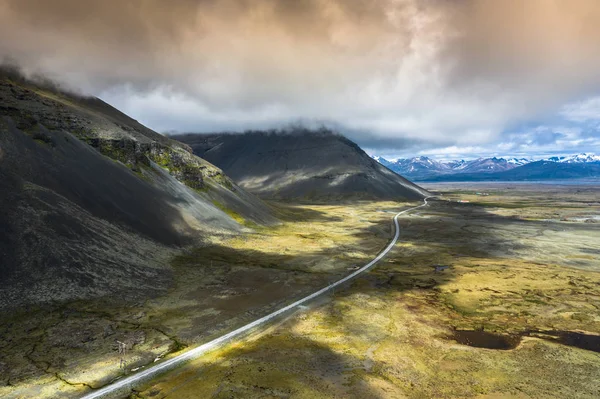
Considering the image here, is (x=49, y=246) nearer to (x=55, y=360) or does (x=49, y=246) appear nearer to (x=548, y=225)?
(x=55, y=360)

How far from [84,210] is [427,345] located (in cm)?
4637

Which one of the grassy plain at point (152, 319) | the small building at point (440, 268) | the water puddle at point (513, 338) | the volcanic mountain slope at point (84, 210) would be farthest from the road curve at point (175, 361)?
the small building at point (440, 268)

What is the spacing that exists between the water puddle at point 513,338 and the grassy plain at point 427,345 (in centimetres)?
8

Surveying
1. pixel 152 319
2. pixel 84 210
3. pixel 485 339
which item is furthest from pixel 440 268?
pixel 84 210

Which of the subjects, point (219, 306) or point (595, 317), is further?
point (219, 306)

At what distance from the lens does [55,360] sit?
20.9 m

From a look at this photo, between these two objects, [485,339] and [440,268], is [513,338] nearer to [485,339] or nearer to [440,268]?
[485,339]

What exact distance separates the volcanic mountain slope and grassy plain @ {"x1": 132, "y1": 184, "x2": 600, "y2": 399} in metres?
19.0

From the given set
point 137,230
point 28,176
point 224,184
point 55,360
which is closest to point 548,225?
point 224,184

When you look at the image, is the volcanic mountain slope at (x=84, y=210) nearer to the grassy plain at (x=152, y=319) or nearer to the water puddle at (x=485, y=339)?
the grassy plain at (x=152, y=319)

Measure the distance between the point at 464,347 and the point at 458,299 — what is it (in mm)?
11872

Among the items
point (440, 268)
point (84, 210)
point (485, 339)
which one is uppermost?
point (84, 210)

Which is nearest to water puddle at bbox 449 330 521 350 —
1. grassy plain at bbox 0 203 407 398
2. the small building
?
grassy plain at bbox 0 203 407 398

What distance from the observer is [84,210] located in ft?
149
